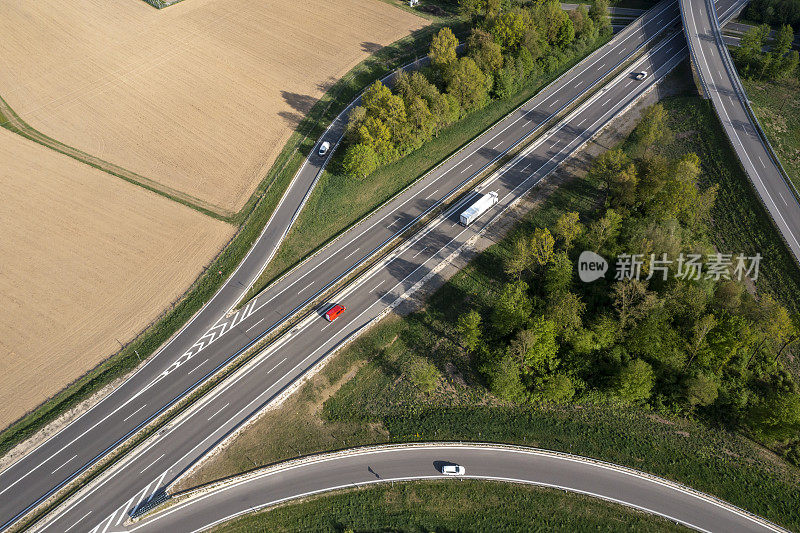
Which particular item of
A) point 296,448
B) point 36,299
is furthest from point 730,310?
point 36,299

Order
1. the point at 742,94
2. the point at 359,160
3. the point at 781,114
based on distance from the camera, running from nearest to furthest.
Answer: the point at 359,160 → the point at 781,114 → the point at 742,94

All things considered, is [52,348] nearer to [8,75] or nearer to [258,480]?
[258,480]

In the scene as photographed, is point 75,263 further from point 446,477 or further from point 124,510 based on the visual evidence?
point 446,477

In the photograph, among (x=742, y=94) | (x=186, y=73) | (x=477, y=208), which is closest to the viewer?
(x=477, y=208)

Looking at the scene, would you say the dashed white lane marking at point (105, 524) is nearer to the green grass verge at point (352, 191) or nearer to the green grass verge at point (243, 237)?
the green grass verge at point (243, 237)

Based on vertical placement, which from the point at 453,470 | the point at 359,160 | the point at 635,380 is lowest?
the point at 453,470

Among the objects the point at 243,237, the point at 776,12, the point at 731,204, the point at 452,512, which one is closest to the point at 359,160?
the point at 243,237

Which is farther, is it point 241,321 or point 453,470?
point 241,321

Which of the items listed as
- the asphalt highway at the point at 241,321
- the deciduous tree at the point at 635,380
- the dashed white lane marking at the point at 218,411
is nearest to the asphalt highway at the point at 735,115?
the asphalt highway at the point at 241,321
